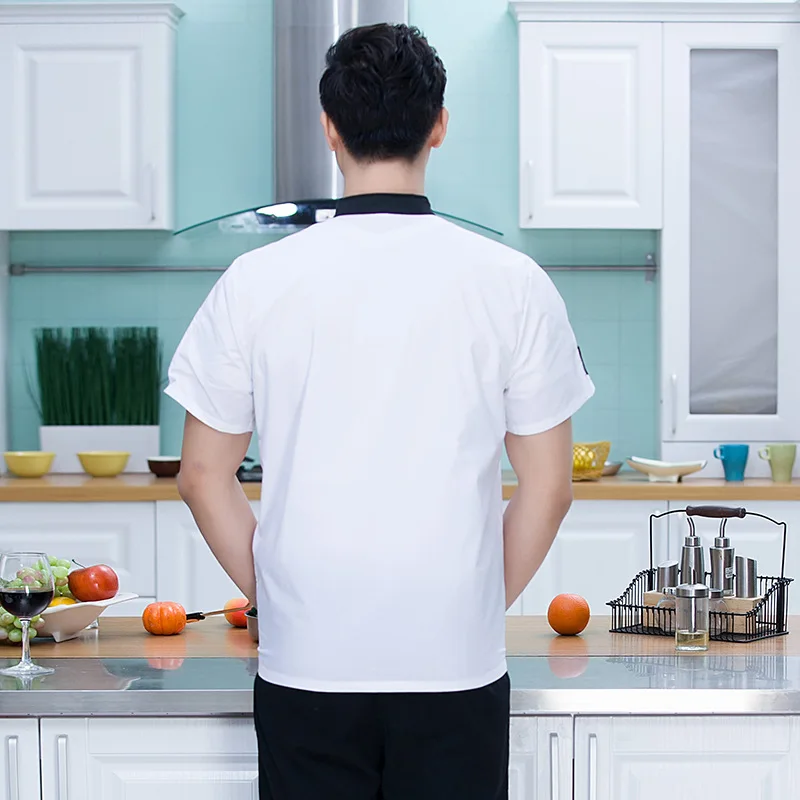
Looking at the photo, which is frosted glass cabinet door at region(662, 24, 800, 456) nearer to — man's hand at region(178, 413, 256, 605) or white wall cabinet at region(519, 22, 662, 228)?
white wall cabinet at region(519, 22, 662, 228)

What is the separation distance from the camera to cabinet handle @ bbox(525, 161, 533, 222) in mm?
4055

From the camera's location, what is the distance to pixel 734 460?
13.2 feet

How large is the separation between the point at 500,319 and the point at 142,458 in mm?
3114

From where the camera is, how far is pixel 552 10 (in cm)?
403

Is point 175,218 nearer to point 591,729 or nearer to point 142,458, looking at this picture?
point 142,458

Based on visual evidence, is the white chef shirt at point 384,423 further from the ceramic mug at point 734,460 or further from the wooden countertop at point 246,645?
the ceramic mug at point 734,460

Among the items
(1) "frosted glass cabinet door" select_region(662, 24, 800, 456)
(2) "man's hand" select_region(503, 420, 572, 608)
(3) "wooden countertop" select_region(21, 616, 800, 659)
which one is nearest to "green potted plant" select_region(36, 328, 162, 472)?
(1) "frosted glass cabinet door" select_region(662, 24, 800, 456)

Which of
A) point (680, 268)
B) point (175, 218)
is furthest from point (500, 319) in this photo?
point (175, 218)

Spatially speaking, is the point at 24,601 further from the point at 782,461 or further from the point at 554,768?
the point at 782,461

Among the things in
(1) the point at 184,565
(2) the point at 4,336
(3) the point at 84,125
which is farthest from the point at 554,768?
(2) the point at 4,336

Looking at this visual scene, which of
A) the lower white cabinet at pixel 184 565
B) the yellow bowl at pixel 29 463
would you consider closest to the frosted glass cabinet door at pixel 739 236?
the lower white cabinet at pixel 184 565

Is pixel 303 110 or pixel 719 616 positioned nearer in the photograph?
pixel 719 616

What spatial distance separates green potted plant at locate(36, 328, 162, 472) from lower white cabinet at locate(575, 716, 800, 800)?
2893mm

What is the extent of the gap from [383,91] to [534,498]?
50cm
